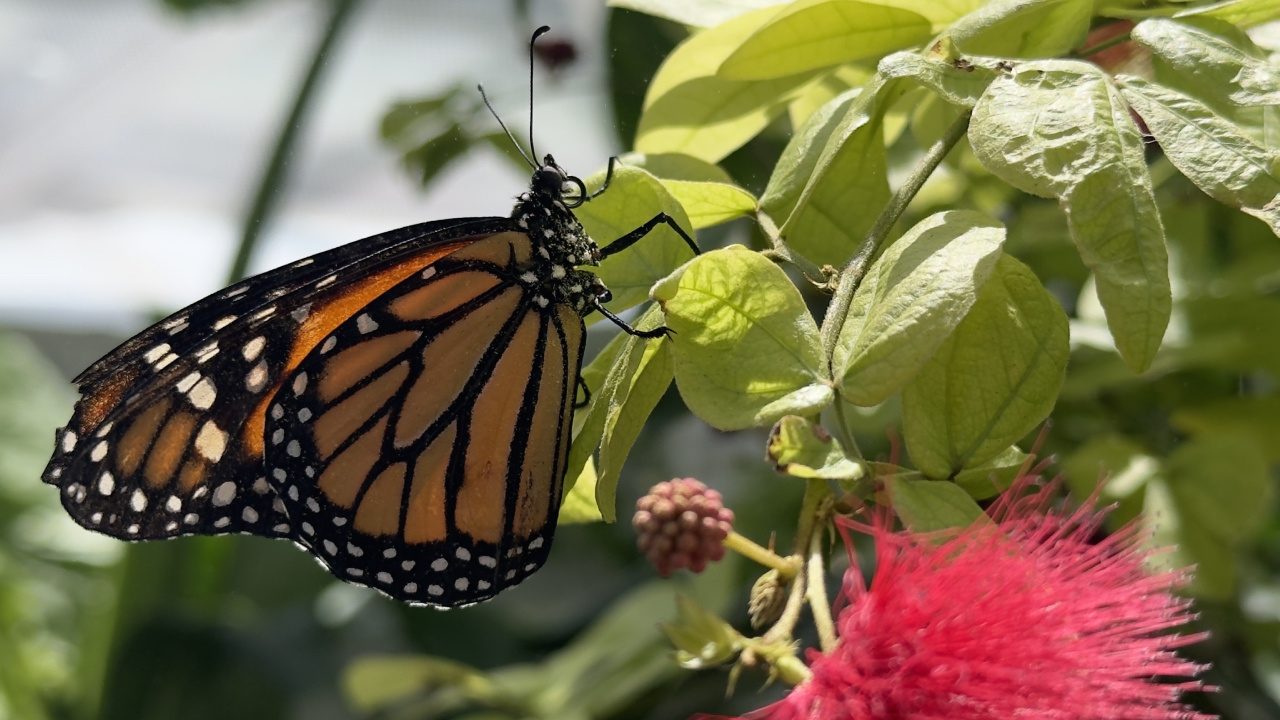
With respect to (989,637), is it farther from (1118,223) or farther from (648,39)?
(648,39)

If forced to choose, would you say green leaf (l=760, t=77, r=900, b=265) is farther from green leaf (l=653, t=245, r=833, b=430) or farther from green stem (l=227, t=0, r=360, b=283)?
green stem (l=227, t=0, r=360, b=283)

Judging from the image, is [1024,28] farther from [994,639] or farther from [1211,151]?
[994,639]

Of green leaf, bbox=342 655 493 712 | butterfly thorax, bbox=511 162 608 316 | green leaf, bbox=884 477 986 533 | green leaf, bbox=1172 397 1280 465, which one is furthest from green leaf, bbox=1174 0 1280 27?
green leaf, bbox=342 655 493 712

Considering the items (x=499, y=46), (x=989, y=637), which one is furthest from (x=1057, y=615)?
(x=499, y=46)

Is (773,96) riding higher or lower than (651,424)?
higher

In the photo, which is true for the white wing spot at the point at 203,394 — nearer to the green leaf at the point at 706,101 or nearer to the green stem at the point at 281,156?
the green leaf at the point at 706,101

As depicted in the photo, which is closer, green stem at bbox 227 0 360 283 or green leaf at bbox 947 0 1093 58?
green leaf at bbox 947 0 1093 58

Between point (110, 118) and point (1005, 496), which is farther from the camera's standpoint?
point (110, 118)
